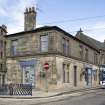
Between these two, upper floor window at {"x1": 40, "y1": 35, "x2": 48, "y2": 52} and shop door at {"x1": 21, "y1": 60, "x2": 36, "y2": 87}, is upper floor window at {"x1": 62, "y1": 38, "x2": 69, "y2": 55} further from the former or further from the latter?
shop door at {"x1": 21, "y1": 60, "x2": 36, "y2": 87}

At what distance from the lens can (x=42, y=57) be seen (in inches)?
1233

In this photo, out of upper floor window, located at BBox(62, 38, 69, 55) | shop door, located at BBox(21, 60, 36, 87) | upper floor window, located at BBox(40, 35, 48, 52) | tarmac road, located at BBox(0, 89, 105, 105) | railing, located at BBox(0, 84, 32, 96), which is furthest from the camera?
upper floor window, located at BBox(62, 38, 69, 55)

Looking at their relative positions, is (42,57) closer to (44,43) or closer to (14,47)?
(44,43)

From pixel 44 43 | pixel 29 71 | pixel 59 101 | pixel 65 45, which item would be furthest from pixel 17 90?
pixel 65 45

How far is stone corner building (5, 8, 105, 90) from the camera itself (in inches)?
1208

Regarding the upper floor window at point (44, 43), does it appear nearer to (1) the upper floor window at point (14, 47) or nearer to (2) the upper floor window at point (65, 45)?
(2) the upper floor window at point (65, 45)

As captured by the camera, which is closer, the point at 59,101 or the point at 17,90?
the point at 59,101

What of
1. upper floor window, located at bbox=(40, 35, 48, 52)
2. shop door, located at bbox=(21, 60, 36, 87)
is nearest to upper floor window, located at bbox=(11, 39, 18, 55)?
shop door, located at bbox=(21, 60, 36, 87)

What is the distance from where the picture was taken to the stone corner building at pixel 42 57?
30672 millimetres

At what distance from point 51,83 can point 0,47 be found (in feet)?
28.6

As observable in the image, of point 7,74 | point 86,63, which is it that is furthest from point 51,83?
point 86,63

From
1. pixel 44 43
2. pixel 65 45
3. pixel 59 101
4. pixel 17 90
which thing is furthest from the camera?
pixel 65 45

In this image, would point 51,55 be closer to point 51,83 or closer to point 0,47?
point 51,83

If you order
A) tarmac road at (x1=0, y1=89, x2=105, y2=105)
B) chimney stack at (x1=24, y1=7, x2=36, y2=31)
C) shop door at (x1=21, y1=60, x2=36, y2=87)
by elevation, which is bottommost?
tarmac road at (x1=0, y1=89, x2=105, y2=105)
